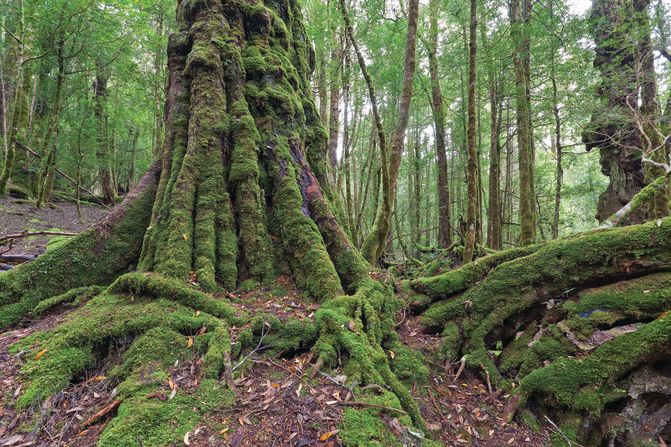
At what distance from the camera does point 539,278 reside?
4098 mm

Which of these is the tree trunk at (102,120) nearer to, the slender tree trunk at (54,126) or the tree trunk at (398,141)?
the slender tree trunk at (54,126)

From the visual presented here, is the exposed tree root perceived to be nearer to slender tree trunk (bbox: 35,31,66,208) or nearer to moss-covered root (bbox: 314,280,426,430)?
moss-covered root (bbox: 314,280,426,430)

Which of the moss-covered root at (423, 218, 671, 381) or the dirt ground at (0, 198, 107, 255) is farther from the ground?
the dirt ground at (0, 198, 107, 255)

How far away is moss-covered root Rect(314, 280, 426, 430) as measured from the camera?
301 cm

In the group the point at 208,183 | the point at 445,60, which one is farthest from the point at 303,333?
the point at 445,60

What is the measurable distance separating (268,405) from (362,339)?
119cm

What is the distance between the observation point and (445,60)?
1273 centimetres

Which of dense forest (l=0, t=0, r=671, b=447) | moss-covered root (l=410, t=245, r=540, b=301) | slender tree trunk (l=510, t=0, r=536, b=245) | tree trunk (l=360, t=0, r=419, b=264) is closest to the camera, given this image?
dense forest (l=0, t=0, r=671, b=447)

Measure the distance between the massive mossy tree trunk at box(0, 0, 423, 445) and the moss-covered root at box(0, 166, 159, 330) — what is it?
0.05 ft

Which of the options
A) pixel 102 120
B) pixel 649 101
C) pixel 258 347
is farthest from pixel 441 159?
pixel 102 120

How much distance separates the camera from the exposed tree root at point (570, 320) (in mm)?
3256

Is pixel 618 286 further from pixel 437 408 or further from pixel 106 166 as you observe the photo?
pixel 106 166

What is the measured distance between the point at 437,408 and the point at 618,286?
2.55 metres

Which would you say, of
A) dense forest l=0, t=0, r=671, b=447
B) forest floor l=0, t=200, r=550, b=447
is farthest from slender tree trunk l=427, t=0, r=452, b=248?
forest floor l=0, t=200, r=550, b=447
